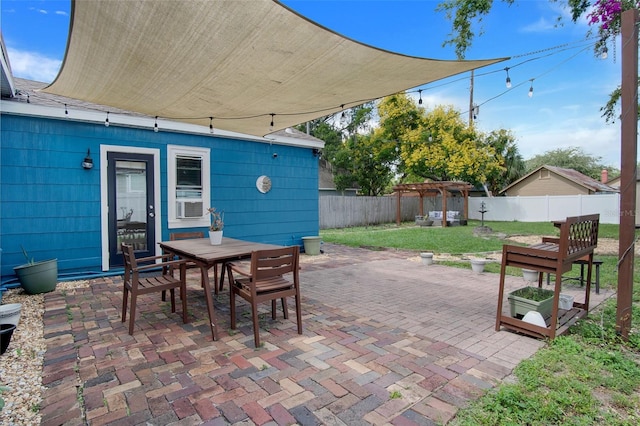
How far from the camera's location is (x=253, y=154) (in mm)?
6969

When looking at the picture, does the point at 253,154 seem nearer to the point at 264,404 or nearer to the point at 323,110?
the point at 323,110

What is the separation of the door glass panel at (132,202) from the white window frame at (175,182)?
15.6 inches

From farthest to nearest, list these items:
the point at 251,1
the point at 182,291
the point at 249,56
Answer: the point at 182,291 < the point at 249,56 < the point at 251,1

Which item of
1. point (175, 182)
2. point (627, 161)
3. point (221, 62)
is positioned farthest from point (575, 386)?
point (175, 182)

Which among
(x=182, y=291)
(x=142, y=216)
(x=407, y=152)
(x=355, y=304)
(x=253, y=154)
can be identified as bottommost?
(x=355, y=304)

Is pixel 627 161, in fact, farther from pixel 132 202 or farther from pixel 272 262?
pixel 132 202

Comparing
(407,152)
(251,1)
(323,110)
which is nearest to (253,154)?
(323,110)

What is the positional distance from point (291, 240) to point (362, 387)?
18.5ft

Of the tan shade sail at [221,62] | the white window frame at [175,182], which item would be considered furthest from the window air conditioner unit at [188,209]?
the tan shade sail at [221,62]

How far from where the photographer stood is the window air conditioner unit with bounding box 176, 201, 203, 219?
241 inches

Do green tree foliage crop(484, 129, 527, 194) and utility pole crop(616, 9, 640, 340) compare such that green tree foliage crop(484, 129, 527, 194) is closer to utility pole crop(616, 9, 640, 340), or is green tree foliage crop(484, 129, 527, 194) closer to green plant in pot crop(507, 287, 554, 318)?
utility pole crop(616, 9, 640, 340)

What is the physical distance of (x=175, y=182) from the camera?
607 cm

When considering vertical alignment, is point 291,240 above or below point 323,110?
below

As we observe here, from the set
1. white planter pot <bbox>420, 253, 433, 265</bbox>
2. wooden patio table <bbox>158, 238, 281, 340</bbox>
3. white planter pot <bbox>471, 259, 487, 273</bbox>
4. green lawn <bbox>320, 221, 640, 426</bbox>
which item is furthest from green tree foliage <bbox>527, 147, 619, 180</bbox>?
wooden patio table <bbox>158, 238, 281, 340</bbox>
